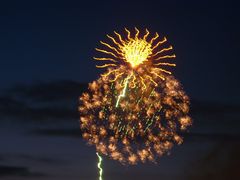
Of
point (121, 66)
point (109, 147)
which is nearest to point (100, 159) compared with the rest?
point (109, 147)

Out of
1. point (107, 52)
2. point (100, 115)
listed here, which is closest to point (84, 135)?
point (100, 115)

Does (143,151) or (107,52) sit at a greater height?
(107,52)

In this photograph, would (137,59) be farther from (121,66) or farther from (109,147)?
(109,147)

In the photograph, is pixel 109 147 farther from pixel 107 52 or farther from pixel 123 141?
pixel 107 52

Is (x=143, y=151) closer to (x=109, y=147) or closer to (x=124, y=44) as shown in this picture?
(x=109, y=147)

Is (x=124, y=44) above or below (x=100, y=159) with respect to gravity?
above

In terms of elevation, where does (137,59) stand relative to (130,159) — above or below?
above

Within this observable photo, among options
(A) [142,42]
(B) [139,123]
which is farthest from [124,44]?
(B) [139,123]
